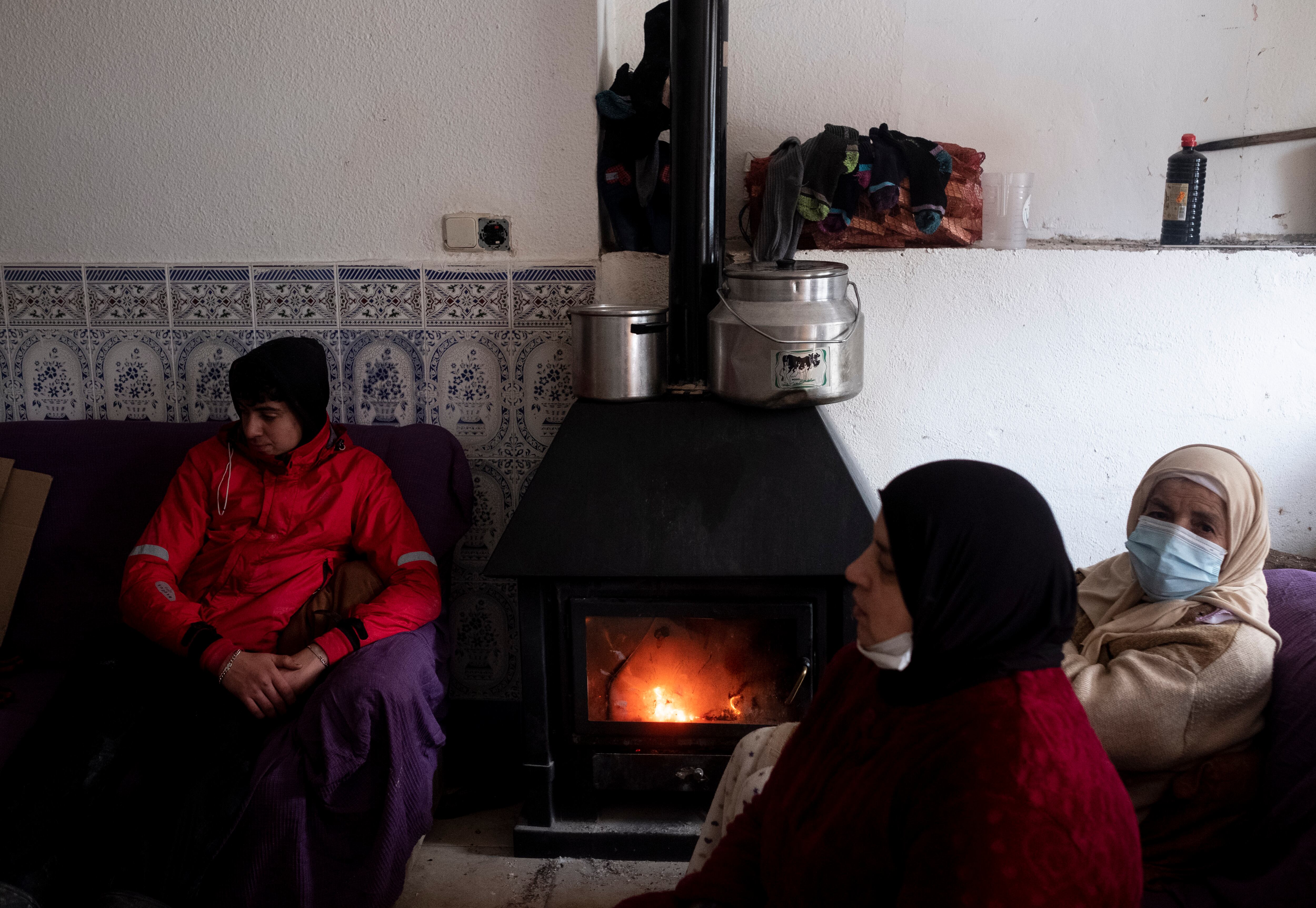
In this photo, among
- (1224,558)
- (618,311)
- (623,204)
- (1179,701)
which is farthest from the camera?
(623,204)

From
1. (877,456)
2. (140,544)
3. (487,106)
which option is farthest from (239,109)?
(877,456)

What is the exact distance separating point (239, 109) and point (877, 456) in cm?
185

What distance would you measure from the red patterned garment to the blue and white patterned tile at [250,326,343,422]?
1.72 m

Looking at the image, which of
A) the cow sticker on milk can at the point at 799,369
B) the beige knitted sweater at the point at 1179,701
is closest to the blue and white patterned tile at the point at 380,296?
the cow sticker on milk can at the point at 799,369

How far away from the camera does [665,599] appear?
1932 millimetres

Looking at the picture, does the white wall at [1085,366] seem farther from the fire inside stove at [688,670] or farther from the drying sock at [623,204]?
the fire inside stove at [688,670]

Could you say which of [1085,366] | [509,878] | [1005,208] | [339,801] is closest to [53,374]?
[339,801]

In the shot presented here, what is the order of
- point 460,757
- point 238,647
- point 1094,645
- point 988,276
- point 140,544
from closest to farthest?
point 1094,645, point 238,647, point 140,544, point 988,276, point 460,757

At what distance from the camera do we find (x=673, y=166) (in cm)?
208

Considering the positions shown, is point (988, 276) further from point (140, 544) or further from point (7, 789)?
point (7, 789)

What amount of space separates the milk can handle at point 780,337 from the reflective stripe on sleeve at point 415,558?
857 mm

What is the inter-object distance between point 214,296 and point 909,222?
1.79 metres

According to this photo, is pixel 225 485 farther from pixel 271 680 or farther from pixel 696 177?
pixel 696 177

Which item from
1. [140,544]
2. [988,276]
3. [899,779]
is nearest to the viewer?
[899,779]
